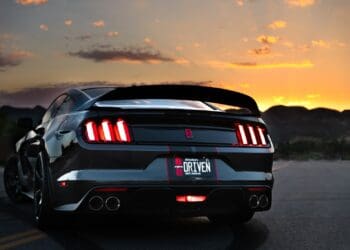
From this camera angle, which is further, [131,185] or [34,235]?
[34,235]

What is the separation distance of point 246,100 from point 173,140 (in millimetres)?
1095

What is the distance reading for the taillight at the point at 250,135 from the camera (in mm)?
7199

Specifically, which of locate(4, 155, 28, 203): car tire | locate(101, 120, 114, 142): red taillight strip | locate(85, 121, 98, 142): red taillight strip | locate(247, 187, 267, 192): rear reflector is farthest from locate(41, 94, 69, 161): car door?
locate(247, 187, 267, 192): rear reflector

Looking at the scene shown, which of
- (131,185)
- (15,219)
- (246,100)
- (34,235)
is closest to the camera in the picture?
(131,185)

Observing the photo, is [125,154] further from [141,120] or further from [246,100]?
[246,100]

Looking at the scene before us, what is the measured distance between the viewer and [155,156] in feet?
21.9

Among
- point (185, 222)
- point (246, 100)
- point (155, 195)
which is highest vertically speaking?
point (246, 100)

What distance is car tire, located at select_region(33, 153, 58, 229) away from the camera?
709cm

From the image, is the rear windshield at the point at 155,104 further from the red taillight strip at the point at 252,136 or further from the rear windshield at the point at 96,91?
the red taillight strip at the point at 252,136

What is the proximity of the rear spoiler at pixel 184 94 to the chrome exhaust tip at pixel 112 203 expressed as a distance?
3.07 feet

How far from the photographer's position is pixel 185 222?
Result: 7918 millimetres

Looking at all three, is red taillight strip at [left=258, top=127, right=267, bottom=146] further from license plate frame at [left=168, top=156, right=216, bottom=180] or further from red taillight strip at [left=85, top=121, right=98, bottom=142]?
red taillight strip at [left=85, top=121, right=98, bottom=142]

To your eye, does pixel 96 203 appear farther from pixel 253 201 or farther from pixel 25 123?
pixel 25 123

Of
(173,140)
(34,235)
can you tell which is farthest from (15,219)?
(173,140)
